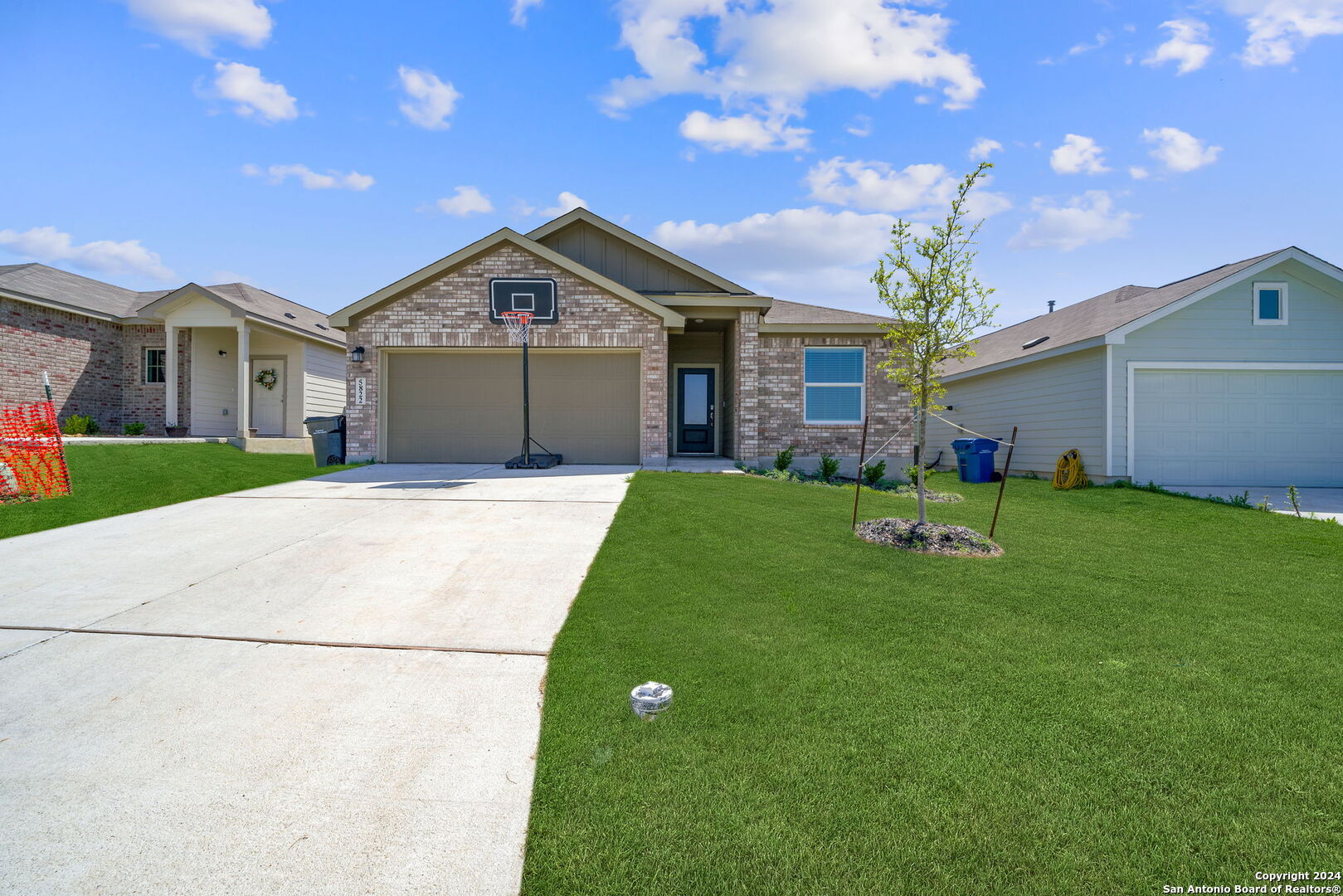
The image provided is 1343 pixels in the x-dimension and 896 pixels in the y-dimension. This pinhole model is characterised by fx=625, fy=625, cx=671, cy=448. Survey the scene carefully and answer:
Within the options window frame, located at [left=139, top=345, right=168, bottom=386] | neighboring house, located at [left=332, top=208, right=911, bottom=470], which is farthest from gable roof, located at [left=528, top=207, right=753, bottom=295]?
window frame, located at [left=139, top=345, right=168, bottom=386]

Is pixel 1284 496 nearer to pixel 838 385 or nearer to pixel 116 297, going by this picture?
pixel 838 385

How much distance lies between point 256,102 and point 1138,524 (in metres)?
14.7

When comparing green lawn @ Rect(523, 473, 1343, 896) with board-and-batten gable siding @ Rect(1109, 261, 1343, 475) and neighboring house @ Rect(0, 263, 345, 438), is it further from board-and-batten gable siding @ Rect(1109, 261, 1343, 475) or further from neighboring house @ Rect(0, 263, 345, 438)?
neighboring house @ Rect(0, 263, 345, 438)

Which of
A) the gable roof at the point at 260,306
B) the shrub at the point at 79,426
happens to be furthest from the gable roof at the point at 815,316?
the shrub at the point at 79,426

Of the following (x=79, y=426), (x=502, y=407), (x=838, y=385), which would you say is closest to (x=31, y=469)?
(x=502, y=407)

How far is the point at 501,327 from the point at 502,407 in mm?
1655

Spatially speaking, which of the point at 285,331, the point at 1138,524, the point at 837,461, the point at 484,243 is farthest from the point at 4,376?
the point at 1138,524

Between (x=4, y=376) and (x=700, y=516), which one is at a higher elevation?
(x=4, y=376)

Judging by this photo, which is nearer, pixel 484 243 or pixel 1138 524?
pixel 1138 524

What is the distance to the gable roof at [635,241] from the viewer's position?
13.6 m

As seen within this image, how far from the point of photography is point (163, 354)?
701 inches

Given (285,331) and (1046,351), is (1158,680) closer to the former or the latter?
(1046,351)

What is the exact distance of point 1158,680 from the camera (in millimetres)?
3334

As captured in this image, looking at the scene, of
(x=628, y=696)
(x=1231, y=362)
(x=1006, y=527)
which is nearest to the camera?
(x=628, y=696)
